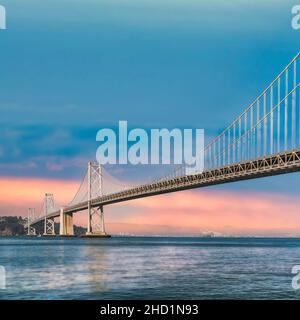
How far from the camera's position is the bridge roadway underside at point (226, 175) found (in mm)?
39781

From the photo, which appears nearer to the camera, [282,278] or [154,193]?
[282,278]

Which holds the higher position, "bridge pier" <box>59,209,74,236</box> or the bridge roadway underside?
the bridge roadway underside

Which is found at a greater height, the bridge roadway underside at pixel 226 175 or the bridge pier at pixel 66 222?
the bridge roadway underside at pixel 226 175

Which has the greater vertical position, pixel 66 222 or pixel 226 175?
pixel 226 175

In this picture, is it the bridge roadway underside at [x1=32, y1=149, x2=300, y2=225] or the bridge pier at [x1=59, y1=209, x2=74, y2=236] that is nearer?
the bridge roadway underside at [x1=32, y1=149, x2=300, y2=225]

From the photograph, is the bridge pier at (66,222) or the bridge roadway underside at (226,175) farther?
the bridge pier at (66,222)

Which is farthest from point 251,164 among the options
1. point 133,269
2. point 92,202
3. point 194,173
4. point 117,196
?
point 92,202

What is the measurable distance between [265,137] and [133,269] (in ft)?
67.8

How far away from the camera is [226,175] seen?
4878cm

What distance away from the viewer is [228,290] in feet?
65.5

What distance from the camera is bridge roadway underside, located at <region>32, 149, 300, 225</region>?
3978cm

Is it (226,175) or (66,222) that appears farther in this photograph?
(66,222)
